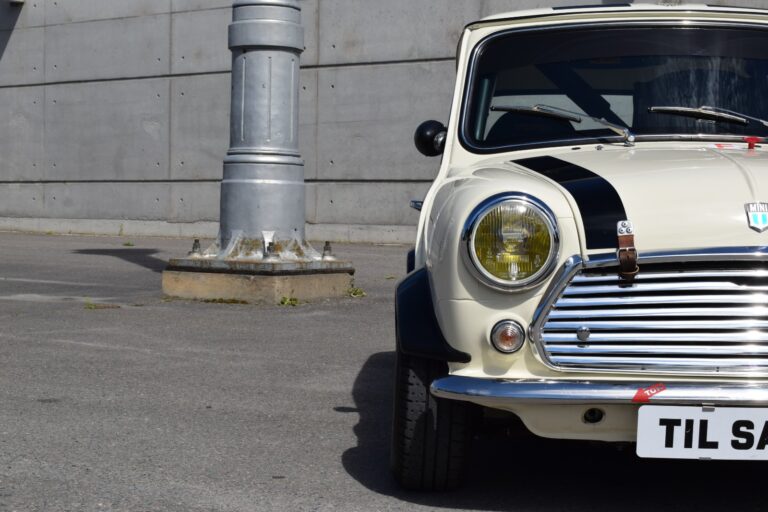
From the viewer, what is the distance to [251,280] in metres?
8.86

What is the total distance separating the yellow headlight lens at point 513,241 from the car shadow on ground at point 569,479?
561 millimetres

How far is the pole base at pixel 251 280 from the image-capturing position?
29.0 feet

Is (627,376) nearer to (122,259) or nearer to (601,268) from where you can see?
(601,268)

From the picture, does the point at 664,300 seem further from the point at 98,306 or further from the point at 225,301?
the point at 98,306

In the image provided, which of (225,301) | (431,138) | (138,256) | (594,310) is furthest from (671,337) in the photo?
(138,256)

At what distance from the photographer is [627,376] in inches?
133

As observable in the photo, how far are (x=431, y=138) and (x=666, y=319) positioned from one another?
1.80m

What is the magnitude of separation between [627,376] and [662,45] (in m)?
1.87

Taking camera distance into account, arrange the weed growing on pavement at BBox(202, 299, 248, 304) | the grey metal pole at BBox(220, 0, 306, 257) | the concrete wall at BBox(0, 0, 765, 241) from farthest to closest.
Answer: the concrete wall at BBox(0, 0, 765, 241), the grey metal pole at BBox(220, 0, 306, 257), the weed growing on pavement at BBox(202, 299, 248, 304)

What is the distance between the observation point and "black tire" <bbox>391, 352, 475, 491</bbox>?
143 inches

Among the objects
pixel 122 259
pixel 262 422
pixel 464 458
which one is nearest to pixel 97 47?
pixel 122 259

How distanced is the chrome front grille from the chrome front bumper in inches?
2.1

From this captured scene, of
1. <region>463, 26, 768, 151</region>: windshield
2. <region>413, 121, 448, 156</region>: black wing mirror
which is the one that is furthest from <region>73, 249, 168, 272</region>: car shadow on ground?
<region>463, 26, 768, 151</region>: windshield

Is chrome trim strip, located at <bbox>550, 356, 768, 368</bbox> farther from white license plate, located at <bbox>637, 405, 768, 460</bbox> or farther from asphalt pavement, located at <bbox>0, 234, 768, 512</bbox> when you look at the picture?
asphalt pavement, located at <bbox>0, 234, 768, 512</bbox>
